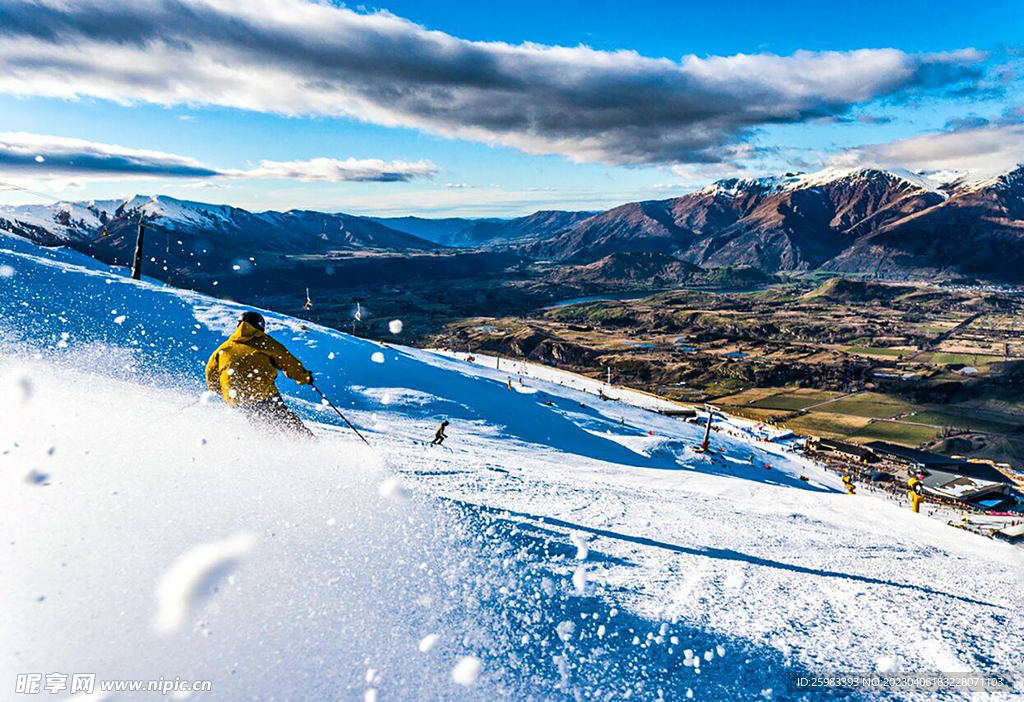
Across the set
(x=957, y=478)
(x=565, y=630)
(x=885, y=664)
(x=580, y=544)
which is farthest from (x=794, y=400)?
(x=565, y=630)

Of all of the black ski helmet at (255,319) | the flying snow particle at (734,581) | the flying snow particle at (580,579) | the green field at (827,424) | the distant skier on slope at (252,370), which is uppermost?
the black ski helmet at (255,319)

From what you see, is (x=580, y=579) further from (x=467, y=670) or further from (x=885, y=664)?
(x=885, y=664)

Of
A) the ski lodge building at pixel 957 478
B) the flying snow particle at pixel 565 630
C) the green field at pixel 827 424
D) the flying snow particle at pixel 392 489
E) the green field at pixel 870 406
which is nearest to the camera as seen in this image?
the flying snow particle at pixel 565 630

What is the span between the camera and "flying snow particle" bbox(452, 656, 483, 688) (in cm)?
500

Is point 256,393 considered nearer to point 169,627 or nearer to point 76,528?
point 76,528

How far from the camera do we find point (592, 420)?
28531 millimetres

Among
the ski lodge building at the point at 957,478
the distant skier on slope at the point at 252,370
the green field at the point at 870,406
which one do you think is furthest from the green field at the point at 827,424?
the distant skier on slope at the point at 252,370

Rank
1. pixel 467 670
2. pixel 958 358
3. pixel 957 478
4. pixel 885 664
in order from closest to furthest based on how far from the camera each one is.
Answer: pixel 467 670
pixel 885 664
pixel 957 478
pixel 958 358

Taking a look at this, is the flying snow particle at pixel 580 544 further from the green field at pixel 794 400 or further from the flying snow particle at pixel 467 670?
the green field at pixel 794 400

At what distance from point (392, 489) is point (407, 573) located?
8.05 feet

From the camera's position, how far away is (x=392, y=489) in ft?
28.4

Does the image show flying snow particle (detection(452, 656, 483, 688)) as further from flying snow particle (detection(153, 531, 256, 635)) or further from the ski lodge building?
the ski lodge building

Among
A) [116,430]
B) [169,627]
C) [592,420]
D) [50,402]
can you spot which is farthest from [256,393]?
[592,420]

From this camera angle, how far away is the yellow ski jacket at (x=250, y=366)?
974 centimetres
